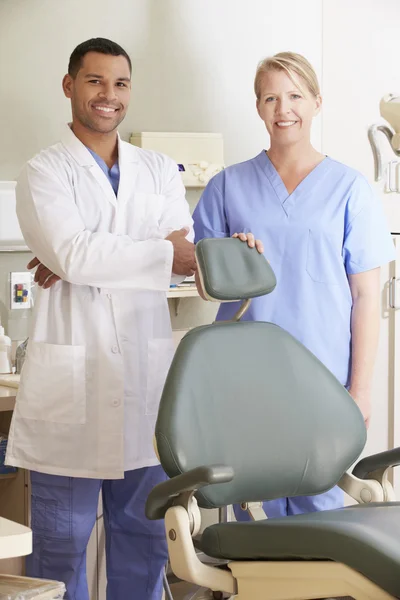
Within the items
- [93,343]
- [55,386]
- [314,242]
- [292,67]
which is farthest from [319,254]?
[55,386]

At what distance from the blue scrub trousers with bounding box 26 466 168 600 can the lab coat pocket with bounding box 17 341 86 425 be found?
0.14 metres

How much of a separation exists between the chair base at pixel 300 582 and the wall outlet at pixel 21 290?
127cm

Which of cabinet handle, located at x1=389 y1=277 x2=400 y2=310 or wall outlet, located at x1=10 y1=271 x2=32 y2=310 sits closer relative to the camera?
wall outlet, located at x1=10 y1=271 x2=32 y2=310

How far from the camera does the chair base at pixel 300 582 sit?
54.2 inches

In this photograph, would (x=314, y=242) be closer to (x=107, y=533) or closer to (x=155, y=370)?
(x=155, y=370)

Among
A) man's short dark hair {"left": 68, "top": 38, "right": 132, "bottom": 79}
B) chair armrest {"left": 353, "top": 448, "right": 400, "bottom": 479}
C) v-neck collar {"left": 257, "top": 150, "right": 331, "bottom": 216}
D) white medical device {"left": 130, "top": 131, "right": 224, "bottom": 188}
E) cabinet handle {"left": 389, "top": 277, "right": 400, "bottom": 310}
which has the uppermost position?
man's short dark hair {"left": 68, "top": 38, "right": 132, "bottom": 79}

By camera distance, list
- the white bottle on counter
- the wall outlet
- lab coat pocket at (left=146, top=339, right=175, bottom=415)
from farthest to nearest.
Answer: the wall outlet, the white bottle on counter, lab coat pocket at (left=146, top=339, right=175, bottom=415)

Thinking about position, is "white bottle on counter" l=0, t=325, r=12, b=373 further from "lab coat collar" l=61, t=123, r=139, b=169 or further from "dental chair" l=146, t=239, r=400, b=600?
"dental chair" l=146, t=239, r=400, b=600

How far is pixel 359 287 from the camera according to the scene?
6.83ft

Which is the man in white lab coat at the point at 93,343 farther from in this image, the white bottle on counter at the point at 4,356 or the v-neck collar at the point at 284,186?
the white bottle on counter at the point at 4,356

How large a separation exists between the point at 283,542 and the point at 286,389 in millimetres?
397

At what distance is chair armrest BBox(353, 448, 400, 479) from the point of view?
1.77m

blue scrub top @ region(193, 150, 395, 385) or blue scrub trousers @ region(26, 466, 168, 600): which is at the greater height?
blue scrub top @ region(193, 150, 395, 385)

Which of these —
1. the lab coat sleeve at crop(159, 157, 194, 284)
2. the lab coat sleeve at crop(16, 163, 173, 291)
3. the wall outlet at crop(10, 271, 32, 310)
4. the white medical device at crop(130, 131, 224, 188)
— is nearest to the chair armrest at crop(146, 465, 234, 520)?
the lab coat sleeve at crop(16, 163, 173, 291)
